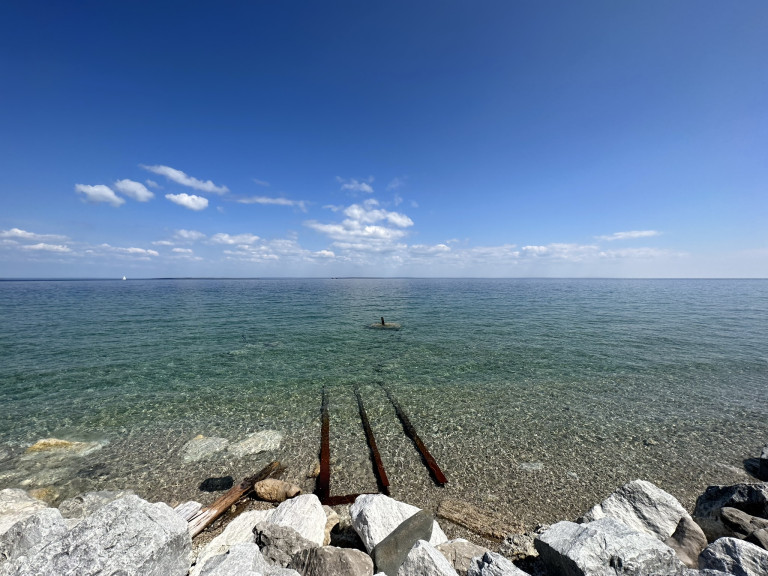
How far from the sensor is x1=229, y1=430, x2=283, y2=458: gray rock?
10938mm

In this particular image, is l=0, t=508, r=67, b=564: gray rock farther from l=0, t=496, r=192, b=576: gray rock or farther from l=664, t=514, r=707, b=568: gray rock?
l=664, t=514, r=707, b=568: gray rock

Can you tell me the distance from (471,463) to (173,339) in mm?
30214

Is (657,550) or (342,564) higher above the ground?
(657,550)

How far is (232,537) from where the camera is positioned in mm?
6418

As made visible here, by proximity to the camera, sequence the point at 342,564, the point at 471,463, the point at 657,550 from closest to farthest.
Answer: the point at 657,550 < the point at 342,564 < the point at 471,463

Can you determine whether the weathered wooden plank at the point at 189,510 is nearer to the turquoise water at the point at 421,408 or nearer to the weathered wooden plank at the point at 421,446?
the turquoise water at the point at 421,408

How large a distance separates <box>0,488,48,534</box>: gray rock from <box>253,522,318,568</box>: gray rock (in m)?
5.83

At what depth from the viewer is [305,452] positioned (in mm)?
10922

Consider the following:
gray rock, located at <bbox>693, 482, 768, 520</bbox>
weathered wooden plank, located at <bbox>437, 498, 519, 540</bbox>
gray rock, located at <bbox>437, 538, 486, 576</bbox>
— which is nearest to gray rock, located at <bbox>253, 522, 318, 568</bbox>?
gray rock, located at <bbox>437, 538, 486, 576</bbox>

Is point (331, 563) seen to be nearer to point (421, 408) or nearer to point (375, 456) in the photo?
point (375, 456)

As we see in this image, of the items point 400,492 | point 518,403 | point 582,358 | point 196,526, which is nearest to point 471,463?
point 400,492

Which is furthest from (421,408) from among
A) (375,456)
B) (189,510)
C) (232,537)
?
(189,510)

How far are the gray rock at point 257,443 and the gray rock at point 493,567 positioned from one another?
8662 millimetres

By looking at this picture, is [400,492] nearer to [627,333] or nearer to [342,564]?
[342,564]
